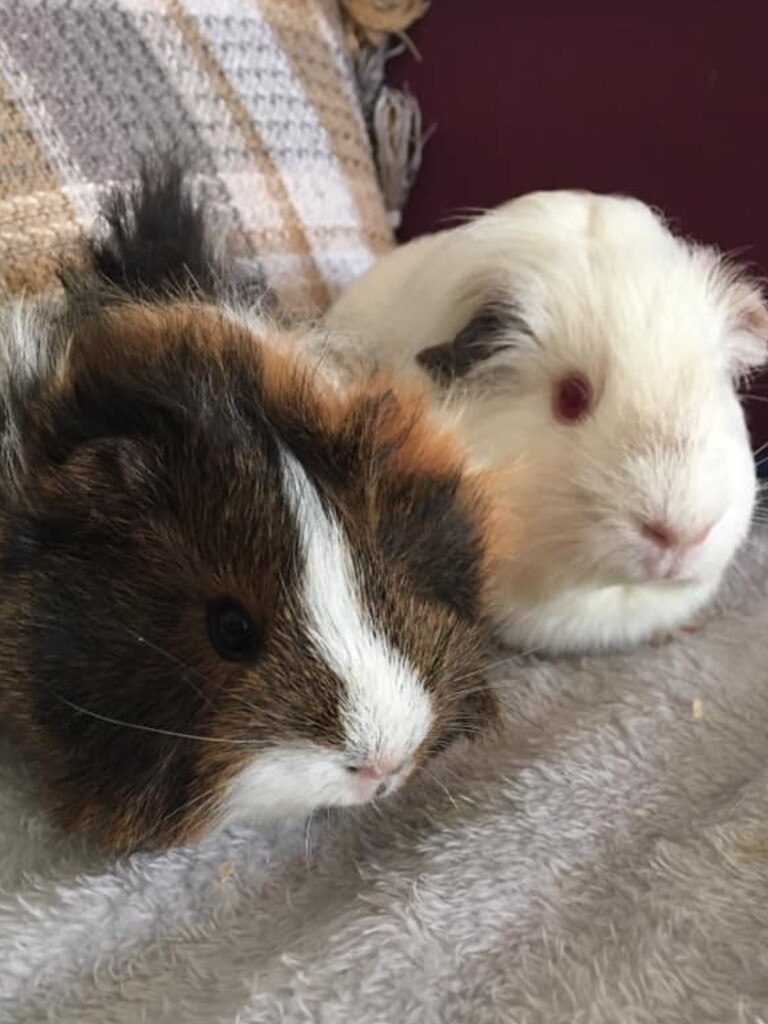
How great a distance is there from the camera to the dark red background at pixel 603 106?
161 cm

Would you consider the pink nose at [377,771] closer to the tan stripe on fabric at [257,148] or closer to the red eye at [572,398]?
the red eye at [572,398]

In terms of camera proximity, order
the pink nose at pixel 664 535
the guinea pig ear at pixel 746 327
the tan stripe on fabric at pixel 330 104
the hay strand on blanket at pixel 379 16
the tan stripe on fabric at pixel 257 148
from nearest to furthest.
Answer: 1. the pink nose at pixel 664 535
2. the guinea pig ear at pixel 746 327
3. the tan stripe on fabric at pixel 257 148
4. the tan stripe on fabric at pixel 330 104
5. the hay strand on blanket at pixel 379 16

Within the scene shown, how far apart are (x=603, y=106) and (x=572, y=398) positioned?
72 centimetres

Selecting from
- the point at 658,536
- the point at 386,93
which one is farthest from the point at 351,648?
the point at 386,93

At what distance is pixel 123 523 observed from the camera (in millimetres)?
863

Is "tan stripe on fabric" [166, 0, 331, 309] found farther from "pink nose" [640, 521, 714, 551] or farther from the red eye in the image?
"pink nose" [640, 521, 714, 551]

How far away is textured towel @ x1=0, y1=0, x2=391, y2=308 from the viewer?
1.35m

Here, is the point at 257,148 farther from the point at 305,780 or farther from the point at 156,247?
the point at 305,780

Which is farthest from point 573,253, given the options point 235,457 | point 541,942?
point 541,942

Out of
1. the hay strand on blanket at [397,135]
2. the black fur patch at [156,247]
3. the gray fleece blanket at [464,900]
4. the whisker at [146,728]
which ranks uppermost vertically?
the black fur patch at [156,247]

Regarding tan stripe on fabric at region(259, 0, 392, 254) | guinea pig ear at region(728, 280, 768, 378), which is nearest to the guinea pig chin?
guinea pig ear at region(728, 280, 768, 378)

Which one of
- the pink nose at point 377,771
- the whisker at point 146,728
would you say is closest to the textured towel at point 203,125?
the whisker at point 146,728

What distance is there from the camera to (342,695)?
0.82 m

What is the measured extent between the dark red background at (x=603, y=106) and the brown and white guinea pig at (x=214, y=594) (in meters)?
0.86
